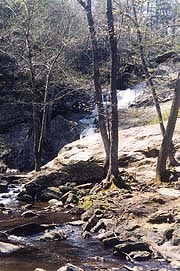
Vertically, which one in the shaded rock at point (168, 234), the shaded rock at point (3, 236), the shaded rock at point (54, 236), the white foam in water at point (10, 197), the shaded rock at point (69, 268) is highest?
the shaded rock at point (168, 234)

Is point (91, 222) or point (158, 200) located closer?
point (91, 222)

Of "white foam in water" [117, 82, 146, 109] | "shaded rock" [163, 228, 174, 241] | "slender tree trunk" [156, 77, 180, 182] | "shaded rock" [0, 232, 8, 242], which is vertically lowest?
"shaded rock" [0, 232, 8, 242]

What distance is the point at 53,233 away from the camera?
35.3ft

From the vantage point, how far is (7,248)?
932cm

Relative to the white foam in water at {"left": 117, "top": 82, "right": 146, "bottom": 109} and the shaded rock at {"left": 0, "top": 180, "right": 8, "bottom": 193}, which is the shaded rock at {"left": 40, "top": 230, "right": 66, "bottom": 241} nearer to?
the shaded rock at {"left": 0, "top": 180, "right": 8, "bottom": 193}

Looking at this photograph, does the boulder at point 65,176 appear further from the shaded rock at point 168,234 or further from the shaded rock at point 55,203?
the shaded rock at point 168,234

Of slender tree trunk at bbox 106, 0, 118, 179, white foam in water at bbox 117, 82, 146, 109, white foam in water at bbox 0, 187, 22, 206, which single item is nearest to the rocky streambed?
white foam in water at bbox 0, 187, 22, 206

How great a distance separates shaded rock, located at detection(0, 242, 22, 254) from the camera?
9141mm

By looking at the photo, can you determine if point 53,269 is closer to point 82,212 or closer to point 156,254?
point 156,254

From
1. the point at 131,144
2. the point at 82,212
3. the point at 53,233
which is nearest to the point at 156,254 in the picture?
the point at 53,233

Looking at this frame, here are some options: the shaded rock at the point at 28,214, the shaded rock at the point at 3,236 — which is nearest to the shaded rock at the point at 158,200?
the shaded rock at the point at 28,214

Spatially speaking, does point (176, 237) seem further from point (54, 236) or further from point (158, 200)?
point (158, 200)

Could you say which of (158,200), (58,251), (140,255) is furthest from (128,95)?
(140,255)

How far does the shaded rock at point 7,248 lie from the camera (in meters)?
9.14
